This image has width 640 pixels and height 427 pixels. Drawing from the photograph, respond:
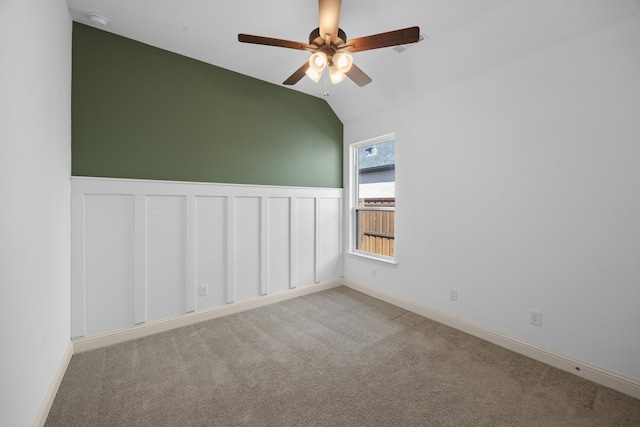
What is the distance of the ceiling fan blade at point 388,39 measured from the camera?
1.72m

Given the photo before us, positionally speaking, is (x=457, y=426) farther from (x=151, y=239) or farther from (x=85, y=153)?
(x=85, y=153)

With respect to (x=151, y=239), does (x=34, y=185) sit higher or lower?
higher

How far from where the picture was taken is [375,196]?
13.4 feet

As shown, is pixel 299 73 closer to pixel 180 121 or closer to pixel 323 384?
→ pixel 180 121

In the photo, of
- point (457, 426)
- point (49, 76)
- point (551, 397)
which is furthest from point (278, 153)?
point (551, 397)

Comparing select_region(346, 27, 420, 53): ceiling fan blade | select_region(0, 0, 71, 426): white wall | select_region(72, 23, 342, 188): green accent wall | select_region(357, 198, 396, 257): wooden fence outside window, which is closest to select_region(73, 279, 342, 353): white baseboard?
select_region(0, 0, 71, 426): white wall

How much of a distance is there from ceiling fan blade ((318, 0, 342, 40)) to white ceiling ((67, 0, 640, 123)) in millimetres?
597

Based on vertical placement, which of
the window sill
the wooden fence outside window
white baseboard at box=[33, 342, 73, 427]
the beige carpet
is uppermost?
the wooden fence outside window

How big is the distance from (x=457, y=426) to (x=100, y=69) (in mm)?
4022

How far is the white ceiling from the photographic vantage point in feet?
6.97

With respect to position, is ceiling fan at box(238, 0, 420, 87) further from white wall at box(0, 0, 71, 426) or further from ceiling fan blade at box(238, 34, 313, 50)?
white wall at box(0, 0, 71, 426)

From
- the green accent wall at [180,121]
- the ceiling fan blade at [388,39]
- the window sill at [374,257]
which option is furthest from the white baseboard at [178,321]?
the ceiling fan blade at [388,39]

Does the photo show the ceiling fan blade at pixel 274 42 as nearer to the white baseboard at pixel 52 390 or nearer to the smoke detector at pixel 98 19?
the smoke detector at pixel 98 19

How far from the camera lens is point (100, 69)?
2586 mm
